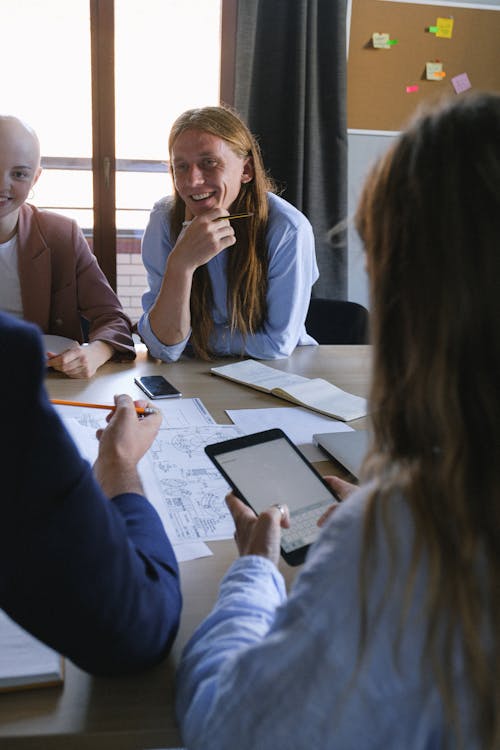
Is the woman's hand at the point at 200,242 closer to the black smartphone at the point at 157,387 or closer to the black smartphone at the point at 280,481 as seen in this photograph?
the black smartphone at the point at 157,387

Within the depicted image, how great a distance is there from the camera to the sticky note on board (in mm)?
3035

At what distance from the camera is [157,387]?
1431mm

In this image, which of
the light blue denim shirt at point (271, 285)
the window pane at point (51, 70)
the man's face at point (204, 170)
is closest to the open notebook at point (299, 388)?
the light blue denim shirt at point (271, 285)

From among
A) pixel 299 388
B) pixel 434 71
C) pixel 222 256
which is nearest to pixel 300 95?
pixel 434 71

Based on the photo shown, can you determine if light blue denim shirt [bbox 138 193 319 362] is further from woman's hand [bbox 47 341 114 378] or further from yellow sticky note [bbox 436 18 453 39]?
yellow sticky note [bbox 436 18 453 39]

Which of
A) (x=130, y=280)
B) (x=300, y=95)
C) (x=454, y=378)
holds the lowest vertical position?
(x=130, y=280)

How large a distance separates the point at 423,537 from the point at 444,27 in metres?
3.19

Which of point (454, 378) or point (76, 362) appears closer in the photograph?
point (454, 378)

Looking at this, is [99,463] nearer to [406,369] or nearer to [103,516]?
[103,516]

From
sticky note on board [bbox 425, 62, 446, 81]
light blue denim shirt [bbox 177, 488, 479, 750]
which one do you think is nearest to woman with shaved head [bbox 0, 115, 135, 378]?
light blue denim shirt [bbox 177, 488, 479, 750]

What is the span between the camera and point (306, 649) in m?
0.45

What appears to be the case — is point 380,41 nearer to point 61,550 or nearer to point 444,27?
point 444,27

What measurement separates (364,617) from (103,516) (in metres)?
0.22

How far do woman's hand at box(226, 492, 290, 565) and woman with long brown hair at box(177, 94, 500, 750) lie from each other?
21cm
